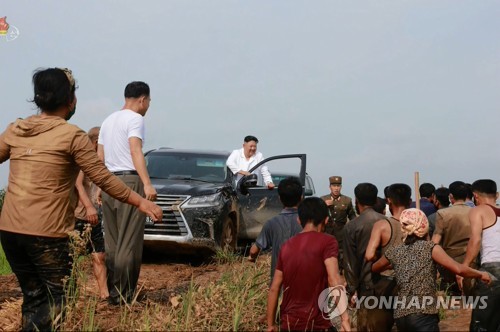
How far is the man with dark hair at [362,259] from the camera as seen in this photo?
6.17m

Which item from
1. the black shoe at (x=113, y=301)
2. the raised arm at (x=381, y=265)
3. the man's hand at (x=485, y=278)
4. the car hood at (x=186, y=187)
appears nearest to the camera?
the raised arm at (x=381, y=265)

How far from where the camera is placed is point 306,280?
5117 mm

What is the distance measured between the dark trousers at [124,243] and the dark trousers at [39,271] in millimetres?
1978

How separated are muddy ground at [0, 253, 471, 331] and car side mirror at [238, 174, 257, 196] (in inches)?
48.7

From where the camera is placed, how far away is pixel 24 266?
4.87m

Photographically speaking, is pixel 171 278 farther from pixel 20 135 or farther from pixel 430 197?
pixel 20 135

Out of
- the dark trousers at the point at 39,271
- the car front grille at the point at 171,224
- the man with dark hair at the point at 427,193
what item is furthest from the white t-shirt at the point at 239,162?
the dark trousers at the point at 39,271

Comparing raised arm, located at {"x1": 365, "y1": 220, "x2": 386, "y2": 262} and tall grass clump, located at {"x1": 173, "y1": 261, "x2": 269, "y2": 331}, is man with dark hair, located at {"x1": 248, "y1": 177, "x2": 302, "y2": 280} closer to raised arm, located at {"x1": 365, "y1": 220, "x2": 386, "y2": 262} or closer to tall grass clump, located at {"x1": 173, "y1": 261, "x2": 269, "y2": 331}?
tall grass clump, located at {"x1": 173, "y1": 261, "x2": 269, "y2": 331}

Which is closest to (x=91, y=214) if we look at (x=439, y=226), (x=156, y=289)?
(x=156, y=289)

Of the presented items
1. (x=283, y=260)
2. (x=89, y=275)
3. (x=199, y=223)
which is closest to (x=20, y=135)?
(x=283, y=260)

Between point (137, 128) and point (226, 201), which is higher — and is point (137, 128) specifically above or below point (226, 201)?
above

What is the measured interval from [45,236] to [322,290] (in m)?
1.84

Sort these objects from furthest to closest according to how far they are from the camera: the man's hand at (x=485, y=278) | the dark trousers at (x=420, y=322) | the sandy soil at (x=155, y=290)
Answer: the sandy soil at (x=155, y=290) → the man's hand at (x=485, y=278) → the dark trousers at (x=420, y=322)

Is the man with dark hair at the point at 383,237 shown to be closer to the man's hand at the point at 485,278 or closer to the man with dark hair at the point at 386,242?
the man with dark hair at the point at 386,242
